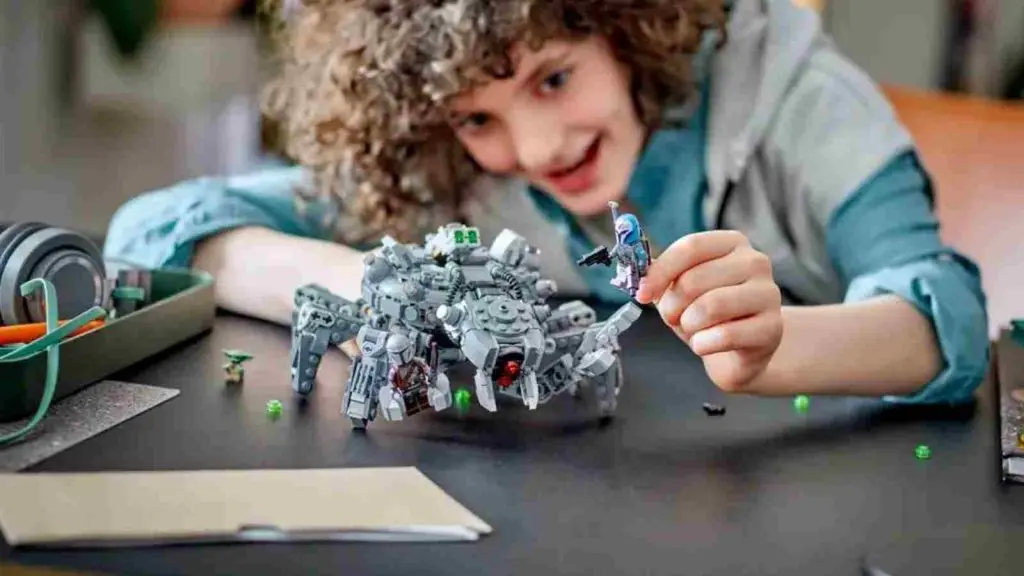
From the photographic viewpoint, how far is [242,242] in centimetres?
91

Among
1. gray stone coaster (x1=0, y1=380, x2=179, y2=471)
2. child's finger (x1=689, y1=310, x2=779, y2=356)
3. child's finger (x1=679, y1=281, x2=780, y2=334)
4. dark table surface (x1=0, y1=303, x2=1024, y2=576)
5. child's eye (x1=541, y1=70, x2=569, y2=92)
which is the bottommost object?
gray stone coaster (x1=0, y1=380, x2=179, y2=471)

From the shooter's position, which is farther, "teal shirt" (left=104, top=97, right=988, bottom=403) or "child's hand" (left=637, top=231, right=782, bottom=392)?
"teal shirt" (left=104, top=97, right=988, bottom=403)

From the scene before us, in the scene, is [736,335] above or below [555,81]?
below

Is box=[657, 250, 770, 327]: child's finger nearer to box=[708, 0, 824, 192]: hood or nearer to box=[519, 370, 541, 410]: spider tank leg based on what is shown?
box=[519, 370, 541, 410]: spider tank leg

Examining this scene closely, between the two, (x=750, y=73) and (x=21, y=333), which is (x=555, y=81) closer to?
(x=750, y=73)

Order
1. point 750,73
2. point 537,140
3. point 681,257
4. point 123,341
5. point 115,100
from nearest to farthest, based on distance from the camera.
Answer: point 681,257
point 123,341
point 537,140
point 750,73
point 115,100

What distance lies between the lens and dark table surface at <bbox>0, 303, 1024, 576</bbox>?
0.48 m

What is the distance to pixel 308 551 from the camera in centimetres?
48

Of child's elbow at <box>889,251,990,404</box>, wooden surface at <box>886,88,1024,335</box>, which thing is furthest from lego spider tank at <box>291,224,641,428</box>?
wooden surface at <box>886,88,1024,335</box>

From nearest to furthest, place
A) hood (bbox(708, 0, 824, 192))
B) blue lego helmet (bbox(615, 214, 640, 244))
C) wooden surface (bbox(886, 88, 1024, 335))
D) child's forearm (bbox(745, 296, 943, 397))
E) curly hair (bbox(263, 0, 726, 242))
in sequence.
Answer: blue lego helmet (bbox(615, 214, 640, 244)) → child's forearm (bbox(745, 296, 943, 397)) → curly hair (bbox(263, 0, 726, 242)) → hood (bbox(708, 0, 824, 192)) → wooden surface (bbox(886, 88, 1024, 335))

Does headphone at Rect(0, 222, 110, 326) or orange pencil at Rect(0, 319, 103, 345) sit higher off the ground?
headphone at Rect(0, 222, 110, 326)

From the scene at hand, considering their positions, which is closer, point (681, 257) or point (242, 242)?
point (681, 257)

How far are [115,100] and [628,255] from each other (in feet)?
5.46

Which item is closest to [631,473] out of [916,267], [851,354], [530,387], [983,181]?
[530,387]
